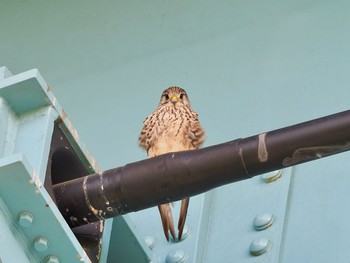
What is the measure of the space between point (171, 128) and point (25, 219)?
1.98m

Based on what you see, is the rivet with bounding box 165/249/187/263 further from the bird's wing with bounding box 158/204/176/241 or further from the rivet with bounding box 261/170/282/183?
the rivet with bounding box 261/170/282/183

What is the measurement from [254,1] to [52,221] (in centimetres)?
137

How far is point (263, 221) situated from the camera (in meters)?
2.68

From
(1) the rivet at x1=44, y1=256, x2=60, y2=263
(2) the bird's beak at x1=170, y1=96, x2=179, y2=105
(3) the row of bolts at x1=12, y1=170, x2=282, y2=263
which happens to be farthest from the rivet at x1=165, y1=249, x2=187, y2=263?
(2) the bird's beak at x1=170, y1=96, x2=179, y2=105

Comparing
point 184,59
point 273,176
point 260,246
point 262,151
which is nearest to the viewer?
point 262,151

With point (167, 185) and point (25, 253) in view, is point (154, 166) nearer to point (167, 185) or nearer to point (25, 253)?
point (167, 185)

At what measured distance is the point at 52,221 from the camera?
87.1 inches

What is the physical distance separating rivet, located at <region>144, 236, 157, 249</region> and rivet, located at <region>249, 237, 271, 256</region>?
13.3 inches

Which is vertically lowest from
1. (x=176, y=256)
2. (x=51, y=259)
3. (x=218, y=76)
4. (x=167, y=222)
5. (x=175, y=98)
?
(x=51, y=259)

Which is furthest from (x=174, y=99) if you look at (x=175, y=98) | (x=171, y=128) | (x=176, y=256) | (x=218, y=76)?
(x=176, y=256)

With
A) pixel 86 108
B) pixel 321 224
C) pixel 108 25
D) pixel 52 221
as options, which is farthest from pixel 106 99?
pixel 52 221

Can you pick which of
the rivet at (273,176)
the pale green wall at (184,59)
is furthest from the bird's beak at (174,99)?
the rivet at (273,176)

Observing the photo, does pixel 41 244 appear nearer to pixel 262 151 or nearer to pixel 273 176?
pixel 262 151

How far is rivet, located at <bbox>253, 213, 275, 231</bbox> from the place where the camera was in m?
2.68
